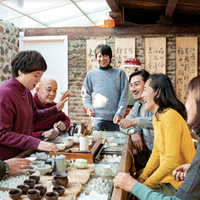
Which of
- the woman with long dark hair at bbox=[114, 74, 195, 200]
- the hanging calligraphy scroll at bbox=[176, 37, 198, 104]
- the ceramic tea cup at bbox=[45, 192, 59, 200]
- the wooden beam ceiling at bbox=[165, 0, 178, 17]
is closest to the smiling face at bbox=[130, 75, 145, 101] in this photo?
the woman with long dark hair at bbox=[114, 74, 195, 200]

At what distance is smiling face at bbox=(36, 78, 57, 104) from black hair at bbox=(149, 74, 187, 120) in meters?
1.28

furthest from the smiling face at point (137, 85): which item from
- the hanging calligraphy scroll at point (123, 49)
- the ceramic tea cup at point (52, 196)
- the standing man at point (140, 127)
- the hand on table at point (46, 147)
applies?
the hanging calligraphy scroll at point (123, 49)

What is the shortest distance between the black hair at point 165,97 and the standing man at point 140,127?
0.48 metres

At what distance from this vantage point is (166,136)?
137cm

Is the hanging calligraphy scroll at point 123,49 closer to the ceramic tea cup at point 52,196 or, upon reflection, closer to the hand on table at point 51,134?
the hand on table at point 51,134

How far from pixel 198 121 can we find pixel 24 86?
4.04ft

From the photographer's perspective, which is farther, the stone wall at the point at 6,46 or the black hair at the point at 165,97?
the stone wall at the point at 6,46

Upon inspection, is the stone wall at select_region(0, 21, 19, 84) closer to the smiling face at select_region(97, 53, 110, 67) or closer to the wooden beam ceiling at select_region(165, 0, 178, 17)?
the smiling face at select_region(97, 53, 110, 67)

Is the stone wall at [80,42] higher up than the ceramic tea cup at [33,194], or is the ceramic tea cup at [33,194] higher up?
the stone wall at [80,42]

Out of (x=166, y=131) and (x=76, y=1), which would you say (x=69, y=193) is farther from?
(x=76, y=1)

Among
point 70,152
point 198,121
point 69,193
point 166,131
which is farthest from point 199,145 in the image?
point 70,152

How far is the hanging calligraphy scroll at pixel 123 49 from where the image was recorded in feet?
16.1

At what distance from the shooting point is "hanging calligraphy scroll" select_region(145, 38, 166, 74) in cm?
484

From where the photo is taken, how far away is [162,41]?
482 cm
